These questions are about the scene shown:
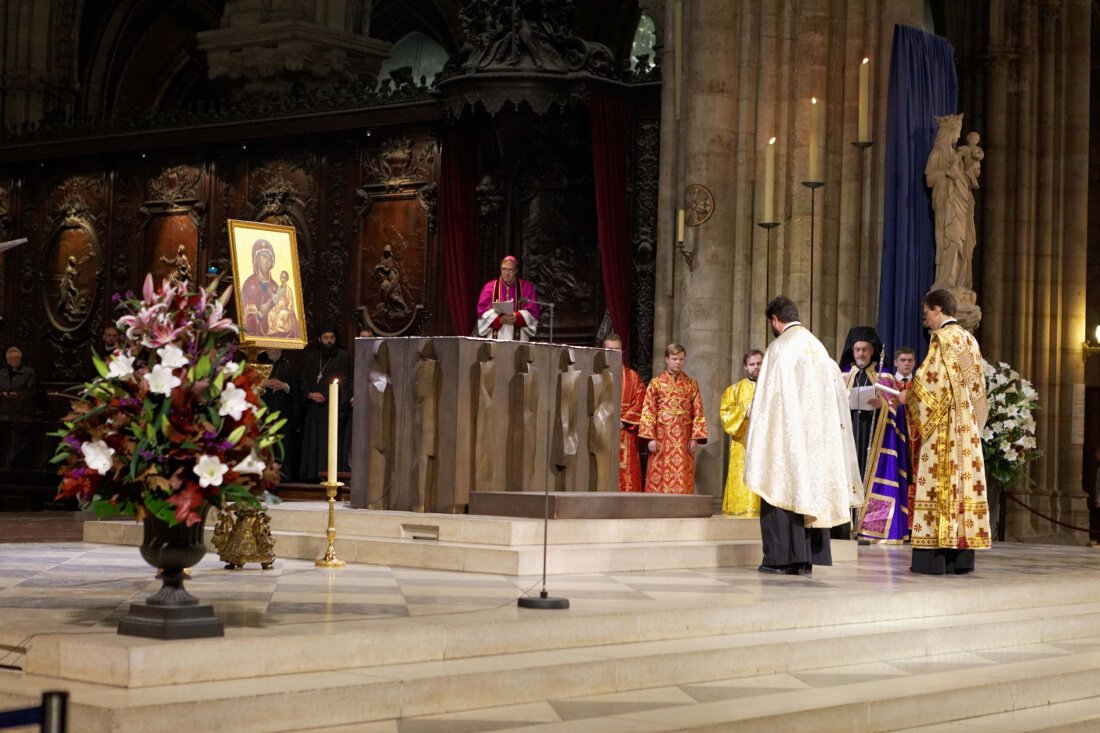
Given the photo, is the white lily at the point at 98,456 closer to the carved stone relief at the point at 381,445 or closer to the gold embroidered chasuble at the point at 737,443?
the carved stone relief at the point at 381,445

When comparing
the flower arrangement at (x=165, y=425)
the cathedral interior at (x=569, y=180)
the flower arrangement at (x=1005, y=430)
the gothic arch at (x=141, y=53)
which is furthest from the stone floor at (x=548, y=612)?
the gothic arch at (x=141, y=53)

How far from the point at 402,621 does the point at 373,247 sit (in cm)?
1109

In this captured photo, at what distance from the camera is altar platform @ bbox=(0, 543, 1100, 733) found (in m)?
4.98

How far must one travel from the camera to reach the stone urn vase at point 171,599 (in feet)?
17.1

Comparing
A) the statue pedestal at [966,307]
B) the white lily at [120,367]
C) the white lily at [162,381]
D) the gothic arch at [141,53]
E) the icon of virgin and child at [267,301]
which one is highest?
the gothic arch at [141,53]

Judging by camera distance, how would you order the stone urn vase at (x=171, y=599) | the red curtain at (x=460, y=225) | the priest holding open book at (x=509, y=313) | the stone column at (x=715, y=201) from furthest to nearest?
the red curtain at (x=460, y=225)
the stone column at (x=715, y=201)
the priest holding open book at (x=509, y=313)
the stone urn vase at (x=171, y=599)

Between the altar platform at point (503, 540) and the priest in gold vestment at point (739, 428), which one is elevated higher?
the priest in gold vestment at point (739, 428)

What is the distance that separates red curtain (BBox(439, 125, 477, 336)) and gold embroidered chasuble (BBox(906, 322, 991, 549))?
734cm

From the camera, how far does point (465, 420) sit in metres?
9.38

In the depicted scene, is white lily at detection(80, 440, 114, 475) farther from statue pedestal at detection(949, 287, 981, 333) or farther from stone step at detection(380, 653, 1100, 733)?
statue pedestal at detection(949, 287, 981, 333)

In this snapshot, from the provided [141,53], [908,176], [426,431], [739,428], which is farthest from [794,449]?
[141,53]

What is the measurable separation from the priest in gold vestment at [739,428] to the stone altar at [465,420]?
6.10ft

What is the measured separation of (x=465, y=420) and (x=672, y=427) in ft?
11.9

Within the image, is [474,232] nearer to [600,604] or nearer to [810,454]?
[810,454]
